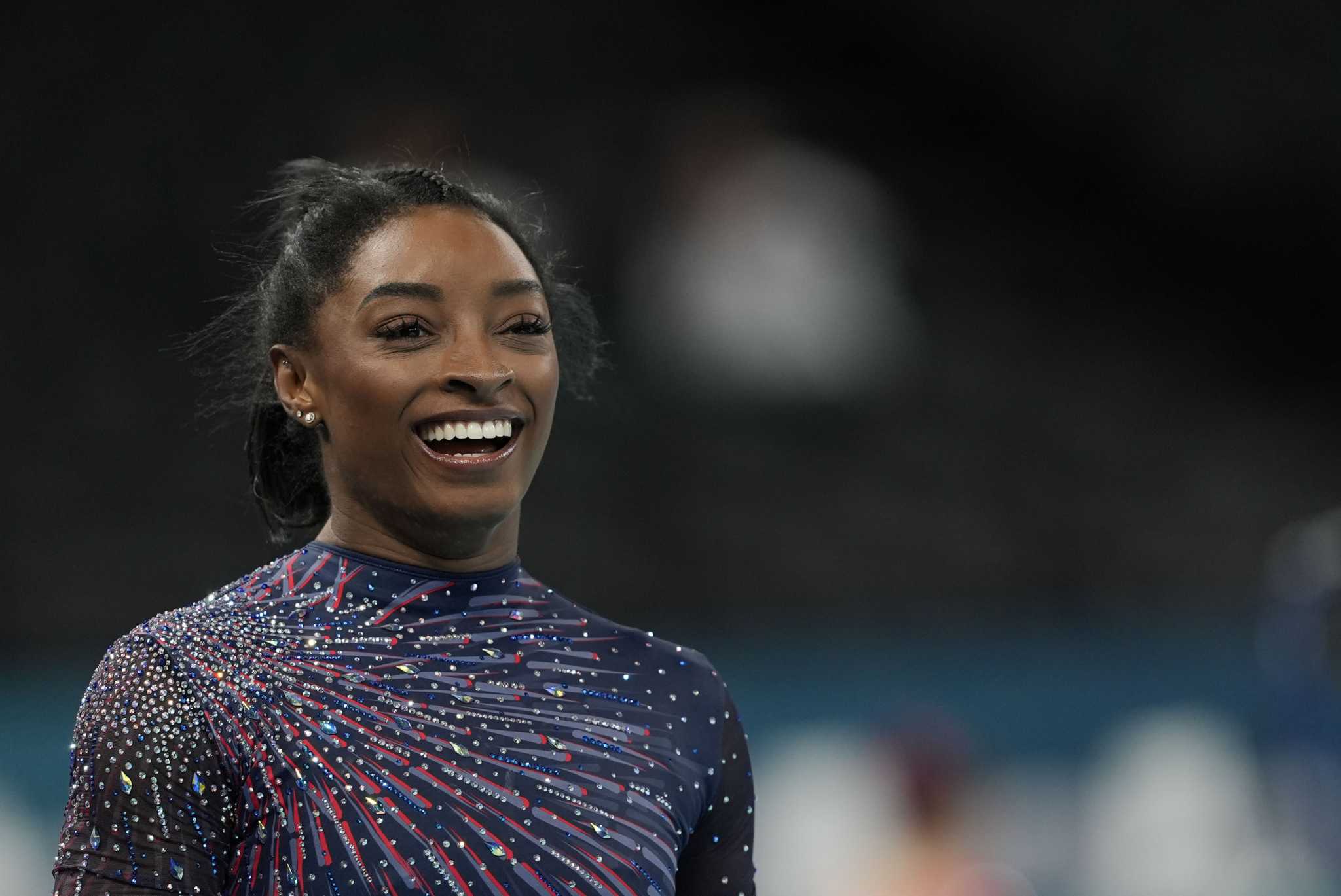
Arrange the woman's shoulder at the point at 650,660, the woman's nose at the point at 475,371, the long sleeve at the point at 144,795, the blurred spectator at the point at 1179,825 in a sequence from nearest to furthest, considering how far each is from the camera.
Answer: the long sleeve at the point at 144,795
the woman's nose at the point at 475,371
the woman's shoulder at the point at 650,660
the blurred spectator at the point at 1179,825

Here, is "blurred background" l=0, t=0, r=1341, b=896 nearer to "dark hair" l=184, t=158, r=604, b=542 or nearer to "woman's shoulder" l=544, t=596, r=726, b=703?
"dark hair" l=184, t=158, r=604, b=542

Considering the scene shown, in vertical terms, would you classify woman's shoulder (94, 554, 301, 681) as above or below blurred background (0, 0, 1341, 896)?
below

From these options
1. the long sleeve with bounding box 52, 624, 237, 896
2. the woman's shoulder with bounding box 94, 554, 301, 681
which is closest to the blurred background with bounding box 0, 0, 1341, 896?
the woman's shoulder with bounding box 94, 554, 301, 681

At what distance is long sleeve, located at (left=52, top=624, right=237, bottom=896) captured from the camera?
53.1 inches

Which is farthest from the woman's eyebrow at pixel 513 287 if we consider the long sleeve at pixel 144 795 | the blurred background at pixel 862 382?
the blurred background at pixel 862 382

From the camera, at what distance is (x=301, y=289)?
158 cm

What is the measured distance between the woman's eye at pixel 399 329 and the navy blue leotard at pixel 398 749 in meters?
0.20

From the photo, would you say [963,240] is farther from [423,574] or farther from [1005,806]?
[423,574]

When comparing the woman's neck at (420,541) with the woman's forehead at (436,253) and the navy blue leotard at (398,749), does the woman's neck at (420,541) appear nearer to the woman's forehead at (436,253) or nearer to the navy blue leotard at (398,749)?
the navy blue leotard at (398,749)

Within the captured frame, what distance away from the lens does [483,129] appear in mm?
5926

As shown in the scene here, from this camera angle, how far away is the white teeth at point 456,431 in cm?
152

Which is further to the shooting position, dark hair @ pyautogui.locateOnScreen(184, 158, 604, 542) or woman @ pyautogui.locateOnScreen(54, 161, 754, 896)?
dark hair @ pyautogui.locateOnScreen(184, 158, 604, 542)

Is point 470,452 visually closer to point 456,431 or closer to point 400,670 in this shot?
point 456,431

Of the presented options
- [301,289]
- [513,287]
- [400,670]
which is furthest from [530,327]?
[400,670]
